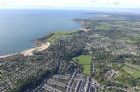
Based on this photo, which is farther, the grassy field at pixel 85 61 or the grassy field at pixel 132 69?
the grassy field at pixel 85 61

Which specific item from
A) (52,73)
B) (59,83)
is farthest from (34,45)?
(59,83)

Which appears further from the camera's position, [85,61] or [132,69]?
[85,61]

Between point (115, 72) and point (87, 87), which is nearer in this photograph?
point (87, 87)

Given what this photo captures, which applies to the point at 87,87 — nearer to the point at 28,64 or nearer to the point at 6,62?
the point at 28,64

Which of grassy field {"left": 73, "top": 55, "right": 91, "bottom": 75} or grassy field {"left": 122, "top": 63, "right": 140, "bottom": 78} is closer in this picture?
Result: grassy field {"left": 122, "top": 63, "right": 140, "bottom": 78}
